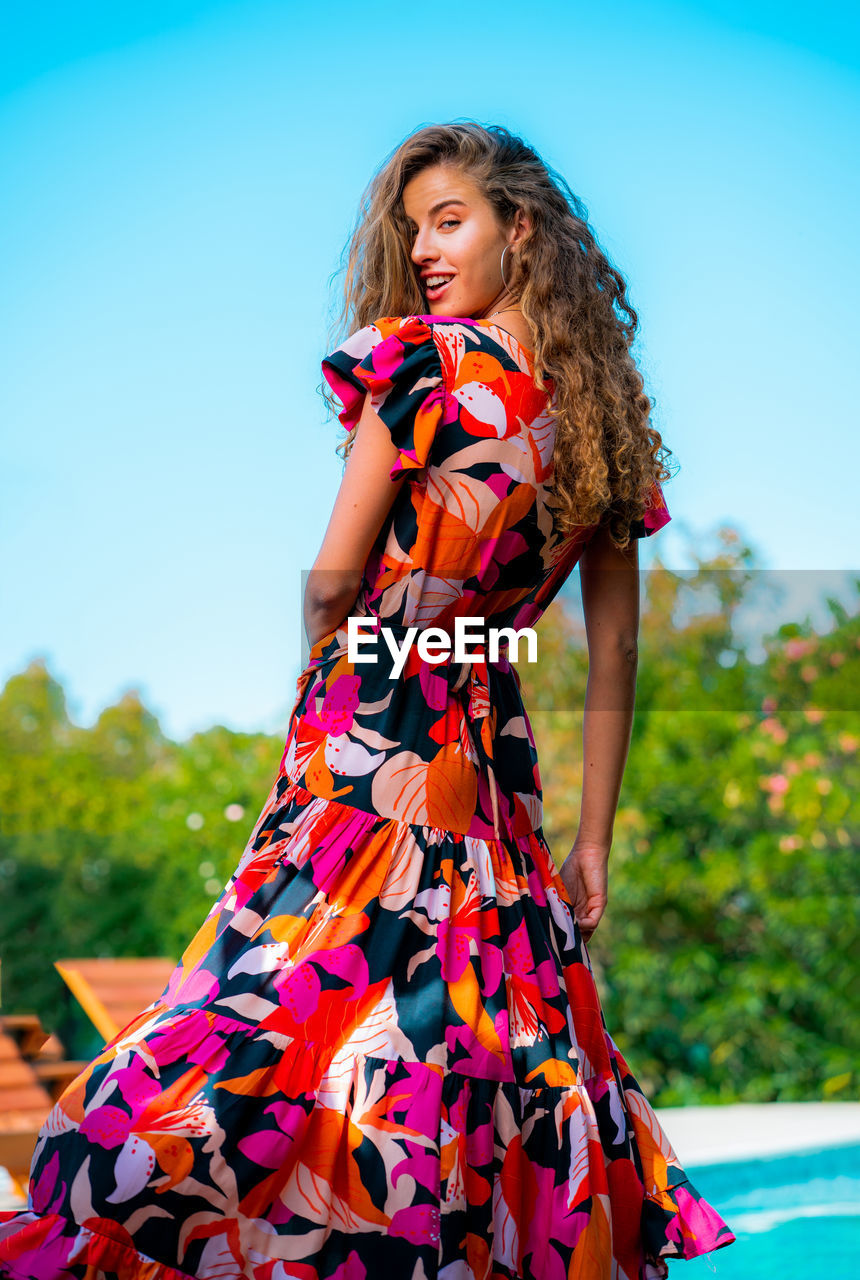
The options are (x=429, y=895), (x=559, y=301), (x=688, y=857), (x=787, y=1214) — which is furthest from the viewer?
(x=688, y=857)

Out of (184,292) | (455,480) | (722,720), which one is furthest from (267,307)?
(455,480)

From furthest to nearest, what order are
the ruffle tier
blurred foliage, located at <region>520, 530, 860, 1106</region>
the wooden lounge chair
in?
blurred foliage, located at <region>520, 530, 860, 1106</region> → the wooden lounge chair → the ruffle tier

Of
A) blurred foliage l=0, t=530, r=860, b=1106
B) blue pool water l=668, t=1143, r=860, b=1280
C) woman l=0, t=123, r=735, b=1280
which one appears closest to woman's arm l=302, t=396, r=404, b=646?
woman l=0, t=123, r=735, b=1280

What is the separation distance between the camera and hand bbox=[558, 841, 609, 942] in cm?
153

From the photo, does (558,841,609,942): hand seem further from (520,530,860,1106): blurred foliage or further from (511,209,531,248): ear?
(520,530,860,1106): blurred foliage

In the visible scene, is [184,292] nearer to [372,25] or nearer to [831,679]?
[372,25]

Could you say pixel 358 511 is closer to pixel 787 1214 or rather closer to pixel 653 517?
pixel 653 517

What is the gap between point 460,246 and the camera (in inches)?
58.9

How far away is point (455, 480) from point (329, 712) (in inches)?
11.4

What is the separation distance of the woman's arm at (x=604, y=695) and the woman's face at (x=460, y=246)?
0.34 m

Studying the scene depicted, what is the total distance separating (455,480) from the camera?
131cm

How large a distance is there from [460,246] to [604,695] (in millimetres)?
610

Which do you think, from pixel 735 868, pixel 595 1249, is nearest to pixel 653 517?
pixel 595 1249

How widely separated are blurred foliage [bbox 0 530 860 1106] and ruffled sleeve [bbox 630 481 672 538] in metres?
4.64
